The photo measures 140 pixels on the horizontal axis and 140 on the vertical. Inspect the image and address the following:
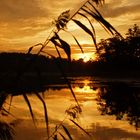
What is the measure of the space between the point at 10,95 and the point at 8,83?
0.32 feet

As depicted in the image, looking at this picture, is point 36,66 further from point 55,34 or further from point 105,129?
point 105,129

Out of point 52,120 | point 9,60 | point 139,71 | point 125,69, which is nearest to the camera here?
point 9,60

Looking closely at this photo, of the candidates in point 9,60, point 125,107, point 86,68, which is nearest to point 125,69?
point 86,68

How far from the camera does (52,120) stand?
19.1 meters

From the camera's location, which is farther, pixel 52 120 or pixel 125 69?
pixel 125 69

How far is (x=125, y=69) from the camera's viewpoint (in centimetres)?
10519

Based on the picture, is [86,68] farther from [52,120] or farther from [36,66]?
[36,66]

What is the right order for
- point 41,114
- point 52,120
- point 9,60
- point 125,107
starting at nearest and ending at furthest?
point 9,60 < point 52,120 < point 41,114 < point 125,107

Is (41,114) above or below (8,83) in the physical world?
below

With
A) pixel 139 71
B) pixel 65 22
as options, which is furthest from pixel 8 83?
pixel 139 71

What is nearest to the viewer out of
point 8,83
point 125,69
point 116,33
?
point 116,33

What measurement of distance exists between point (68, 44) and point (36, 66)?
0.30m

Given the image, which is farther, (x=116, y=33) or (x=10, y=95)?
(x=10, y=95)

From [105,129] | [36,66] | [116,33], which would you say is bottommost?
[105,129]
